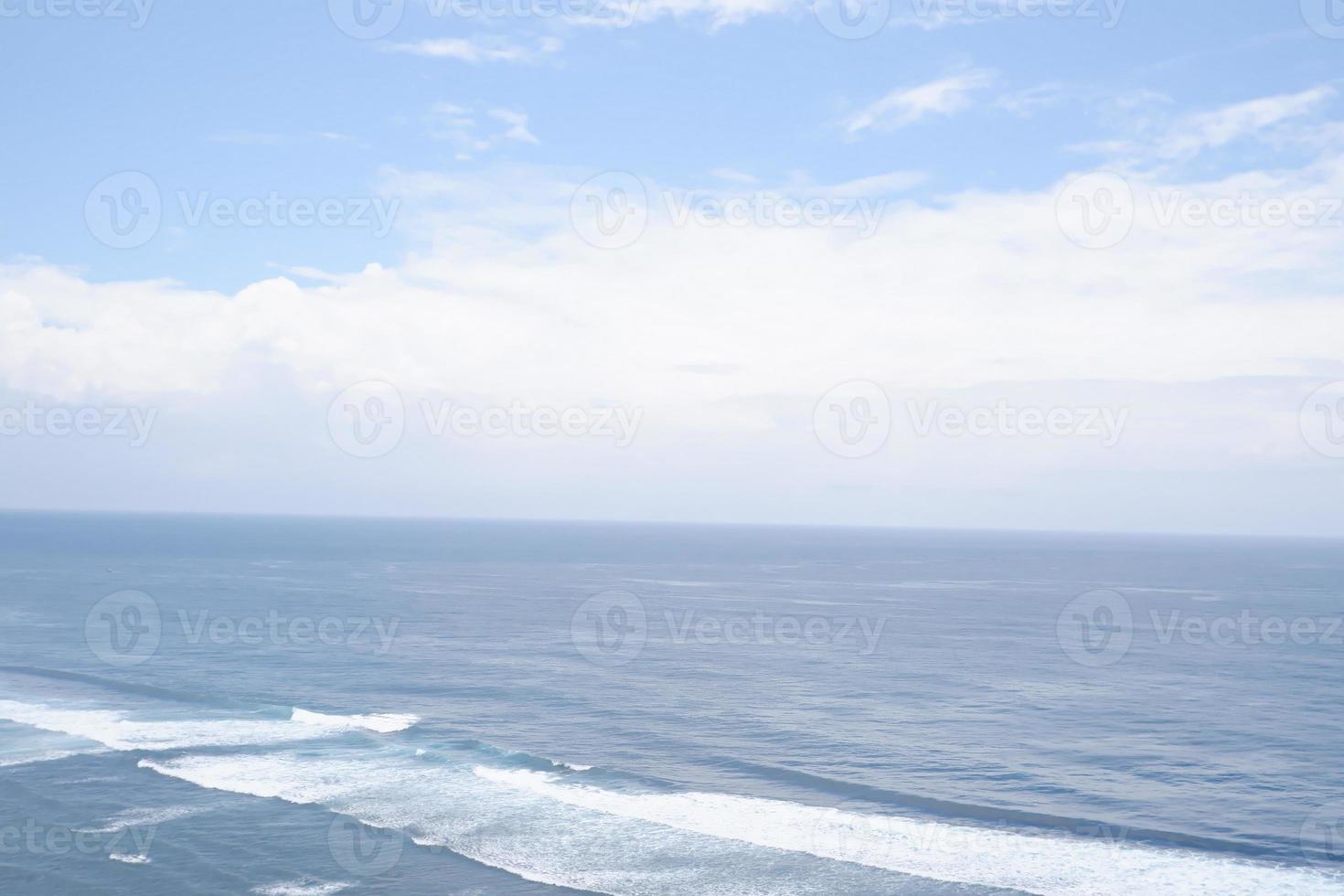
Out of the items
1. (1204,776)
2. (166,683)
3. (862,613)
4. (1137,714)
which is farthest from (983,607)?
(166,683)

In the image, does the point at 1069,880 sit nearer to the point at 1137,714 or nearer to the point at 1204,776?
the point at 1204,776

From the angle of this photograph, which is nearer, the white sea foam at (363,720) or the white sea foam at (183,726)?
the white sea foam at (183,726)

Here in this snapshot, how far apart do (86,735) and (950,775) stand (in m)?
37.6

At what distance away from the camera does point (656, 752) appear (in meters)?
41.6

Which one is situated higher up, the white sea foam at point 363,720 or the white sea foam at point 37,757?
the white sea foam at point 363,720

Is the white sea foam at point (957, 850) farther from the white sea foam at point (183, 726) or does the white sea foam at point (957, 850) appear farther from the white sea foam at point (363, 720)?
the white sea foam at point (183, 726)

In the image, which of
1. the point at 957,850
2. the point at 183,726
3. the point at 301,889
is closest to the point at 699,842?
the point at 957,850

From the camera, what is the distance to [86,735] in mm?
42188

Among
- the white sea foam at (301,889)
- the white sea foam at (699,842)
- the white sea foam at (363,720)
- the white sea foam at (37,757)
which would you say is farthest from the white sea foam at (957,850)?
the white sea foam at (37,757)

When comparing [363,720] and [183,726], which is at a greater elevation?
[363,720]

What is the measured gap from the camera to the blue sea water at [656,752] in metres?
29.2

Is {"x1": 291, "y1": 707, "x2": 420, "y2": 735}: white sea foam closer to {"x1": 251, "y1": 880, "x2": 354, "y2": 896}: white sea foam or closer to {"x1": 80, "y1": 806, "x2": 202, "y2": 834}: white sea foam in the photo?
{"x1": 80, "y1": 806, "x2": 202, "y2": 834}: white sea foam

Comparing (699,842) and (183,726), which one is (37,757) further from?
(699,842)

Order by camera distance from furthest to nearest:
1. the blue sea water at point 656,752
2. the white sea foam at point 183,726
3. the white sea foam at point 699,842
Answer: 1. the white sea foam at point 183,726
2. the blue sea water at point 656,752
3. the white sea foam at point 699,842
